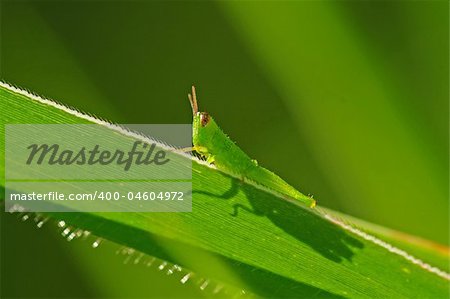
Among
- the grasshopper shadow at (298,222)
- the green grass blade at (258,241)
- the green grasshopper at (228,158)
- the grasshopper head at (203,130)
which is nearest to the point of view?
the green grass blade at (258,241)

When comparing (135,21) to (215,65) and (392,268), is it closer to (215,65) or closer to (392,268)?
(215,65)

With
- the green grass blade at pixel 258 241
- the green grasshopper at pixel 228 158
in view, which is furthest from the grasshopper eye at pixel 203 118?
the green grass blade at pixel 258 241

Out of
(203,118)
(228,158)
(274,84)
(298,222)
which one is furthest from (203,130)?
(274,84)

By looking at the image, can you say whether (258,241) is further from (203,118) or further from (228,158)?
(203,118)

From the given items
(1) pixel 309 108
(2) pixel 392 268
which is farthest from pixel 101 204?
(1) pixel 309 108

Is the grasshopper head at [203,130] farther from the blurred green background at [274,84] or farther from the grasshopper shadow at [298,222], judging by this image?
the blurred green background at [274,84]

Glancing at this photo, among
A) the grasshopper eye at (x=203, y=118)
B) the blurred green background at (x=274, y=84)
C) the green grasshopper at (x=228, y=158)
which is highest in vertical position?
the blurred green background at (x=274, y=84)
